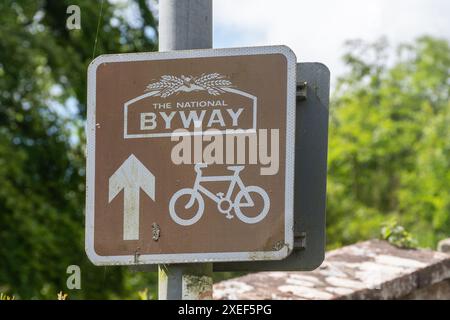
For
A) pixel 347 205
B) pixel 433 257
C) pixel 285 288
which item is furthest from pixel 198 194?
pixel 347 205

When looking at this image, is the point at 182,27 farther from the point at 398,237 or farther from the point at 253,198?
the point at 398,237

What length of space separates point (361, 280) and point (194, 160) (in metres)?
3.43

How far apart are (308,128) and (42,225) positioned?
482 inches

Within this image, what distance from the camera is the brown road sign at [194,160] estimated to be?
3.33 meters

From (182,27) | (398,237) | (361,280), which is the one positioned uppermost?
(182,27)

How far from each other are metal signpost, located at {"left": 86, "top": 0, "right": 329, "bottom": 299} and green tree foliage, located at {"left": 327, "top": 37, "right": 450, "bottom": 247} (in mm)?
20387

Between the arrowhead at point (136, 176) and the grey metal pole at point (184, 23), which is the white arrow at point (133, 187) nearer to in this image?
the arrowhead at point (136, 176)

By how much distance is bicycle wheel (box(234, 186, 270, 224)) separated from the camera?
3324 mm

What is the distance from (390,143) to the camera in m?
30.1

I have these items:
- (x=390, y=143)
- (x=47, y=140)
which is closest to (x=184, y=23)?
(x=47, y=140)

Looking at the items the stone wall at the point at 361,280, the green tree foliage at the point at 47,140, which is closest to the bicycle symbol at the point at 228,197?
the stone wall at the point at 361,280

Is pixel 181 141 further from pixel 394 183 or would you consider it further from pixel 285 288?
pixel 394 183

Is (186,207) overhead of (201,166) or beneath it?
beneath

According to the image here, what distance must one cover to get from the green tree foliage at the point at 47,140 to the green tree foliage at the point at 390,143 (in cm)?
847
